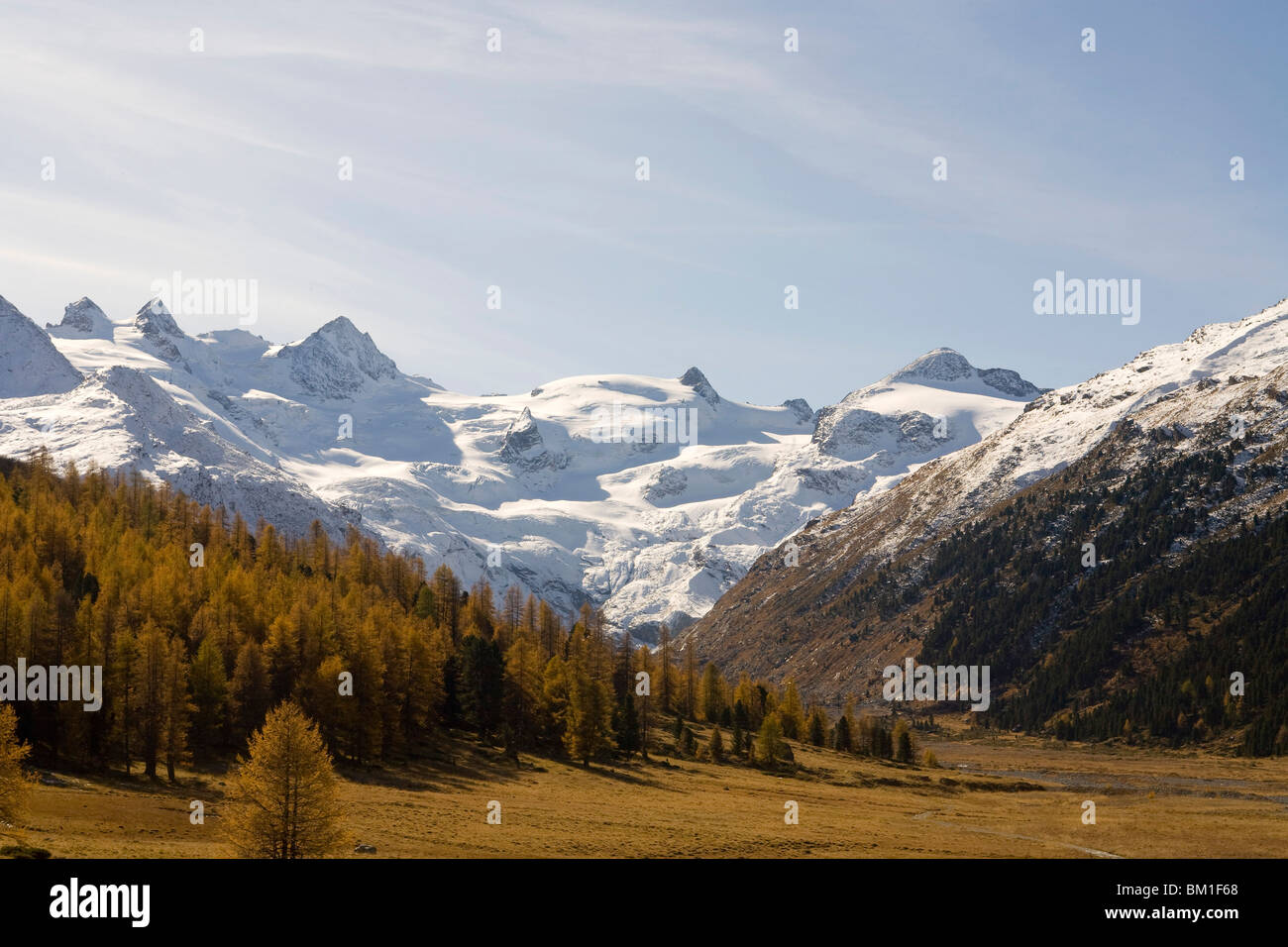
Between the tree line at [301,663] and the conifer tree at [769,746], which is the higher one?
the tree line at [301,663]

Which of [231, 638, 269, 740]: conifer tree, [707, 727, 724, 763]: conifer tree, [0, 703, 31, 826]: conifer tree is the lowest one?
[707, 727, 724, 763]: conifer tree

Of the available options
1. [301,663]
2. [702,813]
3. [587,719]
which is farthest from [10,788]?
[587,719]

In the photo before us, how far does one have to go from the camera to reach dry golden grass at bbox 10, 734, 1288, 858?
59469mm

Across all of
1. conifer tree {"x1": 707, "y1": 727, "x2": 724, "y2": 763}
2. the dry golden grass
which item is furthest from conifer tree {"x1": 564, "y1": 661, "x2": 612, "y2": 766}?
conifer tree {"x1": 707, "y1": 727, "x2": 724, "y2": 763}

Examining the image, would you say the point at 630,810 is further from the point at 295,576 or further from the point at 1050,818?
the point at 295,576

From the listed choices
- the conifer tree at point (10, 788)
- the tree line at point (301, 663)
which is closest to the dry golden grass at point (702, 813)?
the conifer tree at point (10, 788)

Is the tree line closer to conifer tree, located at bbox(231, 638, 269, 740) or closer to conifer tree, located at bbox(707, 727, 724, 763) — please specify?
conifer tree, located at bbox(231, 638, 269, 740)

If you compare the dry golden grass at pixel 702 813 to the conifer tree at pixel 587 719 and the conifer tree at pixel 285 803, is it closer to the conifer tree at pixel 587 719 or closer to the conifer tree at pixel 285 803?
the conifer tree at pixel 587 719

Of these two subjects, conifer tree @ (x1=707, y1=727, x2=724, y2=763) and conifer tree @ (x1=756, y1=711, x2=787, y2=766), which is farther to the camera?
conifer tree @ (x1=707, y1=727, x2=724, y2=763)

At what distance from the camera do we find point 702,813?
80000mm

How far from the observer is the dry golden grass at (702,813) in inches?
2341

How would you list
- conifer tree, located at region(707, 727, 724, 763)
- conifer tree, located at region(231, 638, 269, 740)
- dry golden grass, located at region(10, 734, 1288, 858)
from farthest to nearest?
1. conifer tree, located at region(707, 727, 724, 763)
2. conifer tree, located at region(231, 638, 269, 740)
3. dry golden grass, located at region(10, 734, 1288, 858)
